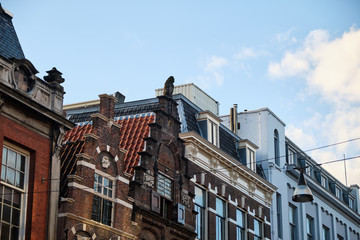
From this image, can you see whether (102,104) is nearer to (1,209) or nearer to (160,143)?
(160,143)

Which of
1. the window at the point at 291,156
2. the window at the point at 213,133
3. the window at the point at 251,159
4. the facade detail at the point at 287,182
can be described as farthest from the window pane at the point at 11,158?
the window at the point at 291,156

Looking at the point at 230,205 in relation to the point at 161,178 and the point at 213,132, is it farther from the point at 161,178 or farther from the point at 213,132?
the point at 161,178

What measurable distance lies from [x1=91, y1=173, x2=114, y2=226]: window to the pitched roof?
1129 millimetres

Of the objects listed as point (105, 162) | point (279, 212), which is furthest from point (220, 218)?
point (105, 162)

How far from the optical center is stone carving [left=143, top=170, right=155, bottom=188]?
33.2 metres

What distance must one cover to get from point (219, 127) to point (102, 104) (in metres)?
12.8

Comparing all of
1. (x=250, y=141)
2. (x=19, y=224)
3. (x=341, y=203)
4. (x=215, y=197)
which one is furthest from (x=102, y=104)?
(x=341, y=203)

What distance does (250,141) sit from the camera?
148 ft

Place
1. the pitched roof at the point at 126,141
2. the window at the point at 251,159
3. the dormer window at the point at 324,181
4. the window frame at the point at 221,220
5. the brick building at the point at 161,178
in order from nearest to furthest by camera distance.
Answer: the brick building at the point at 161,178, the pitched roof at the point at 126,141, the window frame at the point at 221,220, the window at the point at 251,159, the dormer window at the point at 324,181

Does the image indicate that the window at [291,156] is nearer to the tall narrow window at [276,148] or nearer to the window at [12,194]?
the tall narrow window at [276,148]

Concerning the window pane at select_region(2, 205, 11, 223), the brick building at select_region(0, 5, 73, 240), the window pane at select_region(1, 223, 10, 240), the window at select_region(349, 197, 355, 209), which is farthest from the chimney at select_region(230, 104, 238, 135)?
the window pane at select_region(1, 223, 10, 240)

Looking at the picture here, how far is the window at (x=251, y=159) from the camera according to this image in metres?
44.0

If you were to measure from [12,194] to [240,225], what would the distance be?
18.1m

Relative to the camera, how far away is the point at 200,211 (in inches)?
1502
